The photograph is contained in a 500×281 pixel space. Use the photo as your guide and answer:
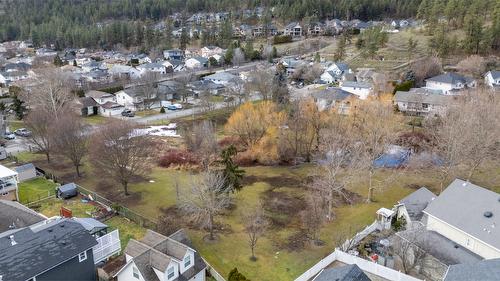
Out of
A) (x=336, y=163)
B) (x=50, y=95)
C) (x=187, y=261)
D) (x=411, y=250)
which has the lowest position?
(x=411, y=250)

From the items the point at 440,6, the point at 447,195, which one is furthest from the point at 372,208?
the point at 440,6

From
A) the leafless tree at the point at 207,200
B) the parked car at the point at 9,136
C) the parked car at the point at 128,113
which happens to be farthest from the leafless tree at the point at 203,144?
the parked car at the point at 9,136

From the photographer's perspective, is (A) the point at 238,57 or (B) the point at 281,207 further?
(A) the point at 238,57

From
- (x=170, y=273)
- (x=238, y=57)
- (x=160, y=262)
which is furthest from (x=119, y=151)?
(x=238, y=57)

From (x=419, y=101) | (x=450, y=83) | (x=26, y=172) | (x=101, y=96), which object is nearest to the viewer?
(x=26, y=172)

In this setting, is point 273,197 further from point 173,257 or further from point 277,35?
point 277,35

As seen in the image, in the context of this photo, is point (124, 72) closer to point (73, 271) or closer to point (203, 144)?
point (203, 144)

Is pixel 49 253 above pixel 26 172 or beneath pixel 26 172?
above

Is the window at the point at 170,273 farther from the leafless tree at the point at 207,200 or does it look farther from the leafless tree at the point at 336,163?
the leafless tree at the point at 336,163
